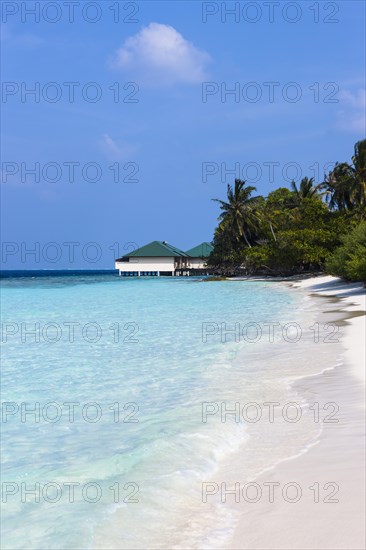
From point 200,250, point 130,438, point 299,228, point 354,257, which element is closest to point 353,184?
point 299,228

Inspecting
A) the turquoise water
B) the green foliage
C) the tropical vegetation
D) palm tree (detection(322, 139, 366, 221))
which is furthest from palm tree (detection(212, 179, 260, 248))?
the turquoise water

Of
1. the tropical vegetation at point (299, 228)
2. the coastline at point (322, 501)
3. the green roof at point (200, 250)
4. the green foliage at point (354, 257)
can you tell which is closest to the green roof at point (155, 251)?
the green roof at point (200, 250)

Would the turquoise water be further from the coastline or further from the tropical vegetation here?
the tropical vegetation

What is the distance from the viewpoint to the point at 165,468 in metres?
4.70

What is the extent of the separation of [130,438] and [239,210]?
179ft

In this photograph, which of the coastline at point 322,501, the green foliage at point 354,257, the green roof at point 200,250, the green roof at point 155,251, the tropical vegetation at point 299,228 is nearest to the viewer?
the coastline at point 322,501

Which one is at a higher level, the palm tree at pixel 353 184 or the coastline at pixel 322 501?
the palm tree at pixel 353 184

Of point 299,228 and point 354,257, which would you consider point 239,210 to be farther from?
point 354,257

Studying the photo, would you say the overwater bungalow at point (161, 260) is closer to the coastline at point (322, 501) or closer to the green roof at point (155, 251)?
the green roof at point (155, 251)

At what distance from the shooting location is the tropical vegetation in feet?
128

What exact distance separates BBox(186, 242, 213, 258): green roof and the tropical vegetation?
60.4ft

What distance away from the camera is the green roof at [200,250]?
87.8 m

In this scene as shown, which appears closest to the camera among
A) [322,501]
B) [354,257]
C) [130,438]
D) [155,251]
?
[322,501]

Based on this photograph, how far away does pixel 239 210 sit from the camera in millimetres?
58969
